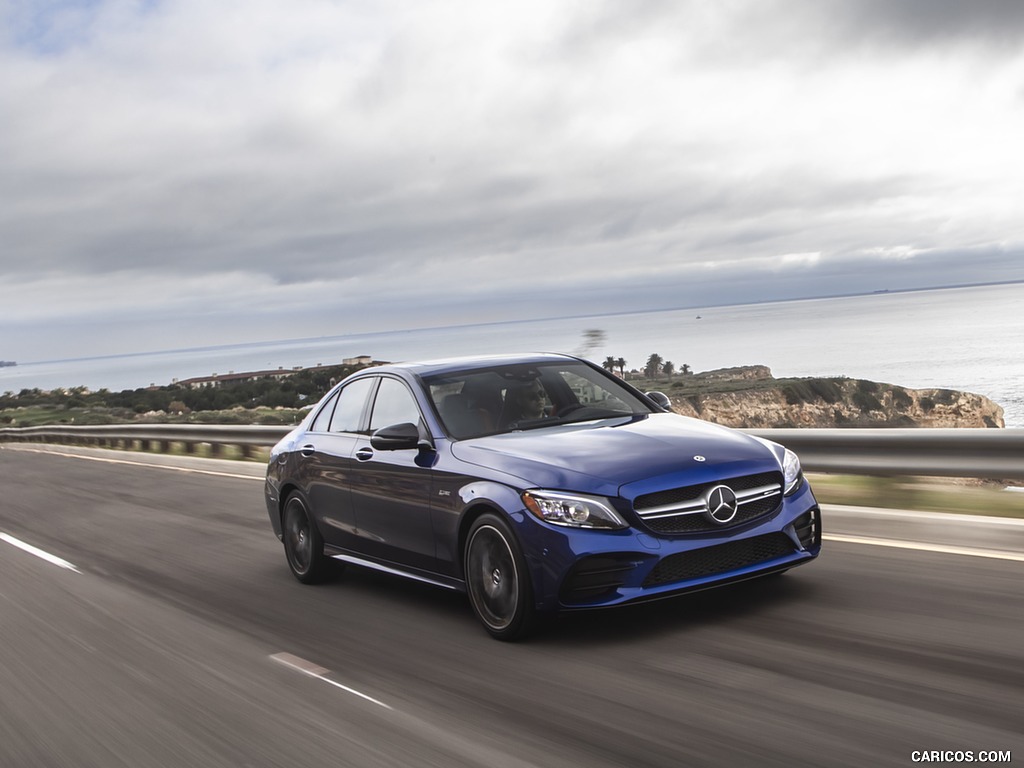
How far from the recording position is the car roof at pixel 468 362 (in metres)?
7.14

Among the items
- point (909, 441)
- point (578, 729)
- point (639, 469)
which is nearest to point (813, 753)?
point (578, 729)

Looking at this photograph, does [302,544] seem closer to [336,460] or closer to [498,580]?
[336,460]

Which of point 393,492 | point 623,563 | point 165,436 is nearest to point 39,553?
point 393,492

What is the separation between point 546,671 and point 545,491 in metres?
0.86

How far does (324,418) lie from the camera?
8133mm

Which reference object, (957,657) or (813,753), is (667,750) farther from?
(957,657)

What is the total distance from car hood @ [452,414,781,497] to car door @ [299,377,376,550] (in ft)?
4.66

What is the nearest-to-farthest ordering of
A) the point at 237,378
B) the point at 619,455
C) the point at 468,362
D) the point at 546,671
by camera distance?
the point at 546,671 → the point at 619,455 → the point at 468,362 → the point at 237,378

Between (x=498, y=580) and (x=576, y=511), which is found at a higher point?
(x=576, y=511)

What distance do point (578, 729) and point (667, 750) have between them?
0.45 metres

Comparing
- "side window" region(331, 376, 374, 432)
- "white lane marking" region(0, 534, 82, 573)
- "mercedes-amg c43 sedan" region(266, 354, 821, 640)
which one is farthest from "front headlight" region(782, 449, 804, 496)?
"white lane marking" region(0, 534, 82, 573)

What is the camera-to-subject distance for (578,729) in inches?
171

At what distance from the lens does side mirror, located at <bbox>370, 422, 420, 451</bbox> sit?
6.38 m

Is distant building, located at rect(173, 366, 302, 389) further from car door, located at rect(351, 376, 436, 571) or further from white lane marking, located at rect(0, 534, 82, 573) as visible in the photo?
car door, located at rect(351, 376, 436, 571)
